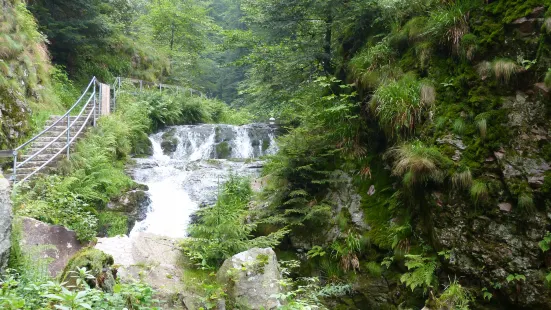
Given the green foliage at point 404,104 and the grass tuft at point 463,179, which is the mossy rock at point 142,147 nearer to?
the green foliage at point 404,104

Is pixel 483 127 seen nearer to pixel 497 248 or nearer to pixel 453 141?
pixel 453 141

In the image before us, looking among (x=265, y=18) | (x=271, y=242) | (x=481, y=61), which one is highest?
(x=265, y=18)

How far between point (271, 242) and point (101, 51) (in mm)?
16023

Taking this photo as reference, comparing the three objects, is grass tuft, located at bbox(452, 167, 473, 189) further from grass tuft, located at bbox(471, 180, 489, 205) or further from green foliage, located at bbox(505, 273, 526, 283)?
green foliage, located at bbox(505, 273, 526, 283)

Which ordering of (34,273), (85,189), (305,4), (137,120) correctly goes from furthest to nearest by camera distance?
1. (137,120)
2. (305,4)
3. (85,189)
4. (34,273)

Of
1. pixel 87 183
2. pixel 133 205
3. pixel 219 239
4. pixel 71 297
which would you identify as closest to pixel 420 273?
pixel 219 239

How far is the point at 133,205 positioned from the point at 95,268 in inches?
223

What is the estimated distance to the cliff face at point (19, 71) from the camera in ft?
32.3

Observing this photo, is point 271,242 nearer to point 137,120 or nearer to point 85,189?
point 85,189

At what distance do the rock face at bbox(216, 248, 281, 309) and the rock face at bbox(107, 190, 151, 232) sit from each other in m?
4.77

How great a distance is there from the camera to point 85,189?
873cm

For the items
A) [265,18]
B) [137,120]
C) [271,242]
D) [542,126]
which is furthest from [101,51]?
[542,126]

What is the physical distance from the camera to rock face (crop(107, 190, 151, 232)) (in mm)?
9469

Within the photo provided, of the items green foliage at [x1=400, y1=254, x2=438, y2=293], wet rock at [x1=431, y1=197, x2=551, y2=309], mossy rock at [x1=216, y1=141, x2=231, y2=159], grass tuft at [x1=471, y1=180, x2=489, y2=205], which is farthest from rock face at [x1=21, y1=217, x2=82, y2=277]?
mossy rock at [x1=216, y1=141, x2=231, y2=159]
